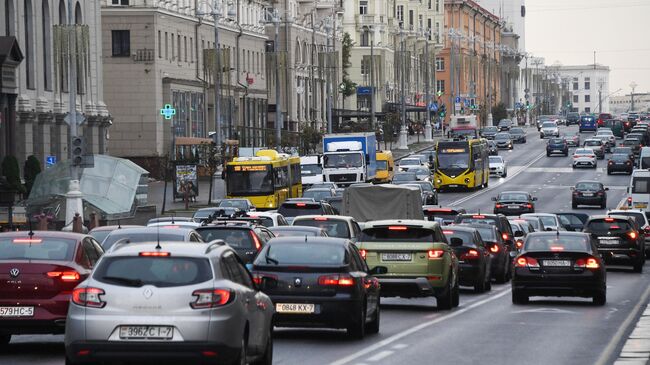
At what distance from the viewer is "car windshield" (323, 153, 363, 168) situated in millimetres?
82188

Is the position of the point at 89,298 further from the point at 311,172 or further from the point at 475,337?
the point at 311,172

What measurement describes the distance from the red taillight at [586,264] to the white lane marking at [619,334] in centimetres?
100

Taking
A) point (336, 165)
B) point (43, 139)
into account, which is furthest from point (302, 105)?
point (43, 139)

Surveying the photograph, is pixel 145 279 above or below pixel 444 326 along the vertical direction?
above

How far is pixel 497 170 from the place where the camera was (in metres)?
106

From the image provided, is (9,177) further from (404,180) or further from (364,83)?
(364,83)

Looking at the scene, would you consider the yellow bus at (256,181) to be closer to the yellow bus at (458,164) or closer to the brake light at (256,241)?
the yellow bus at (458,164)

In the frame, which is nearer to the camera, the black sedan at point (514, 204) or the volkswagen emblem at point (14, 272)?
the volkswagen emblem at point (14, 272)

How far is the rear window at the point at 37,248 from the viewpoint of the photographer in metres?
19.8

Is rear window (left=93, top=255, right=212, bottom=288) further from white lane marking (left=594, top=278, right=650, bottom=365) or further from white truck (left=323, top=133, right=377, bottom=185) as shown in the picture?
white truck (left=323, top=133, right=377, bottom=185)

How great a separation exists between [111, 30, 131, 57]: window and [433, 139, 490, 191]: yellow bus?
63.7 ft


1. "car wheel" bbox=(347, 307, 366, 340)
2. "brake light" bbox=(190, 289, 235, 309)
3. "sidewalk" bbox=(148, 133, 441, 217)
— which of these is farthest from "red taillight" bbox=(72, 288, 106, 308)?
"sidewalk" bbox=(148, 133, 441, 217)

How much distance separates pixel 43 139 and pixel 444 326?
5332 centimetres

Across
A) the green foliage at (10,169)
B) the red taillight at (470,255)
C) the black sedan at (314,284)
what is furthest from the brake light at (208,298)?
the green foliage at (10,169)
